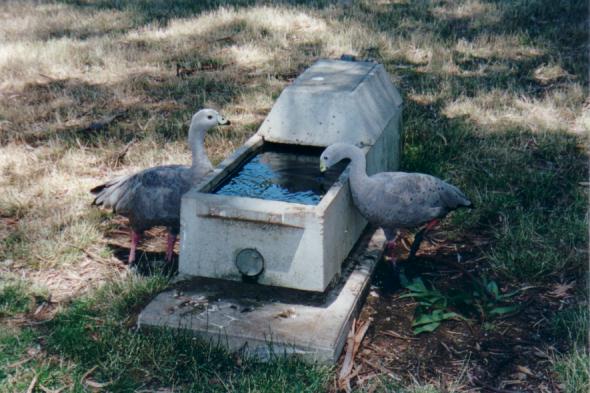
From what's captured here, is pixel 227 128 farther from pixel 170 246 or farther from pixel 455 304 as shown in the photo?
pixel 455 304

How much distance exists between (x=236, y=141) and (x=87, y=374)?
3396mm

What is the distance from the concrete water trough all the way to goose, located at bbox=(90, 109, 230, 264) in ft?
0.87

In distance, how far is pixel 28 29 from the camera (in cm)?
1121

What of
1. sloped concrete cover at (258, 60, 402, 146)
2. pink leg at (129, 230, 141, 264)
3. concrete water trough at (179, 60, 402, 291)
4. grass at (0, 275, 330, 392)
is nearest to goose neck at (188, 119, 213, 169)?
concrete water trough at (179, 60, 402, 291)

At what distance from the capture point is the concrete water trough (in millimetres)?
4621

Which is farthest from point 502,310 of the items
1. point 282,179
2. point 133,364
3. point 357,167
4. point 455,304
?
point 133,364

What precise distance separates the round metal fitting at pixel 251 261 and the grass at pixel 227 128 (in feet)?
1.75

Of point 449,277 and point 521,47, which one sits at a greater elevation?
point 521,47

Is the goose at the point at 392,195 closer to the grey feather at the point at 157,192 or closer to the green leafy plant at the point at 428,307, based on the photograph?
the green leafy plant at the point at 428,307

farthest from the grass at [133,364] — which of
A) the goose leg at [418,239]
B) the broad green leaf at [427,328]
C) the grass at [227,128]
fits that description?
the goose leg at [418,239]

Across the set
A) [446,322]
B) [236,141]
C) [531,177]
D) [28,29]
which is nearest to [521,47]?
[531,177]

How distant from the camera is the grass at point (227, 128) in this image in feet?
15.1

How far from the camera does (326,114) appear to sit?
5797 mm

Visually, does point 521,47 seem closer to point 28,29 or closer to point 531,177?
point 531,177
